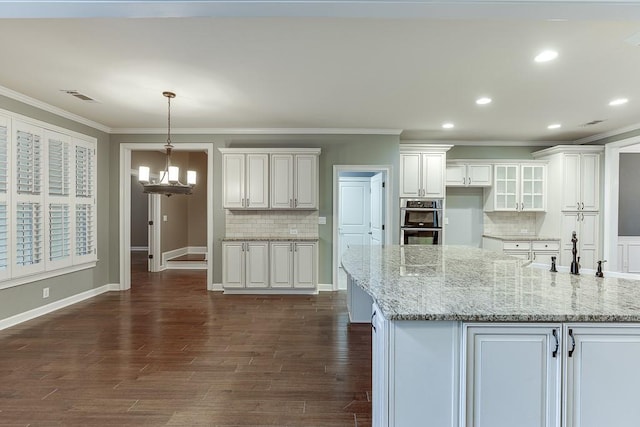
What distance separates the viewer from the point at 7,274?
3555 mm

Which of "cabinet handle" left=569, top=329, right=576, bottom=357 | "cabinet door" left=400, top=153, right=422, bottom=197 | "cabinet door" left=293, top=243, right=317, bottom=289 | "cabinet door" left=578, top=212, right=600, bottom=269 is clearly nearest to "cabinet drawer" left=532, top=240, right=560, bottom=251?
"cabinet door" left=578, top=212, right=600, bottom=269

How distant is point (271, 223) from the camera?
5363mm

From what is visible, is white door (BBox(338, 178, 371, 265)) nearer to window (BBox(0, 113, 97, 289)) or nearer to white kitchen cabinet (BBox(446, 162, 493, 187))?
white kitchen cabinet (BBox(446, 162, 493, 187))

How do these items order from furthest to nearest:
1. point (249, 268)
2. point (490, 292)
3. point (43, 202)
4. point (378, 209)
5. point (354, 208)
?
point (354, 208), point (378, 209), point (249, 268), point (43, 202), point (490, 292)

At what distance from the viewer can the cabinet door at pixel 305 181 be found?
16.6ft

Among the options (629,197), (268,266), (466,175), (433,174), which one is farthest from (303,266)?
(629,197)

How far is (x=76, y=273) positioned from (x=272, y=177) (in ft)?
10.2

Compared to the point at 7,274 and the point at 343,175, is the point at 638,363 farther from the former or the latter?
the point at 343,175

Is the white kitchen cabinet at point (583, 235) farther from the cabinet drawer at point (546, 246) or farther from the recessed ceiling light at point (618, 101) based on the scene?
the recessed ceiling light at point (618, 101)

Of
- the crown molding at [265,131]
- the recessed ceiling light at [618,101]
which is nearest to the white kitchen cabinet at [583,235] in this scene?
the recessed ceiling light at [618,101]

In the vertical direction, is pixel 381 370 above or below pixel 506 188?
below

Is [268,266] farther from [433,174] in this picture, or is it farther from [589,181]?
[589,181]

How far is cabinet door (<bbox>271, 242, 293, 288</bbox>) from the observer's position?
503 centimetres

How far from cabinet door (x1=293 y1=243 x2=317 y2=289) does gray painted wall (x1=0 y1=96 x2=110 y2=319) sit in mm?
2998
